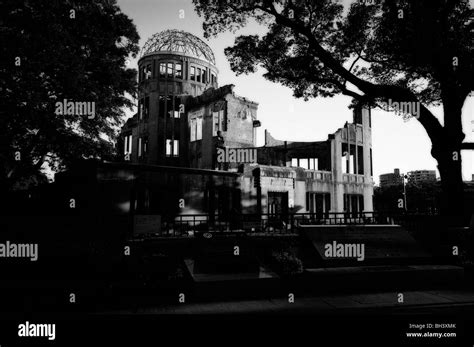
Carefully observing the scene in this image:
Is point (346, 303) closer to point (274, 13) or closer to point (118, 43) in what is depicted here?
point (274, 13)

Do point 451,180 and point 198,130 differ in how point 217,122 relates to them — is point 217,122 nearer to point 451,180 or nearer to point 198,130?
point 198,130

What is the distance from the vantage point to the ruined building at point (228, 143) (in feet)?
79.1

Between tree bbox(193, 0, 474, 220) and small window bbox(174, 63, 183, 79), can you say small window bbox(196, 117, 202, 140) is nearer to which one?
small window bbox(174, 63, 183, 79)

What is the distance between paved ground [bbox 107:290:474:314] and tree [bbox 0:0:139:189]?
44.3 ft

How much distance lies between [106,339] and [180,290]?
2.39 meters

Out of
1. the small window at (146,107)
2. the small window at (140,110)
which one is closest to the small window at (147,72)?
the small window at (146,107)

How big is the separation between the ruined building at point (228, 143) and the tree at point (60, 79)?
748 centimetres

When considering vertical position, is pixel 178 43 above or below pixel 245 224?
above

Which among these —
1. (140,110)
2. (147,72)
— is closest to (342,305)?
(140,110)

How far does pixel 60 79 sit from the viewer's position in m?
17.1

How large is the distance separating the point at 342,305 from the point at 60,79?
1748cm

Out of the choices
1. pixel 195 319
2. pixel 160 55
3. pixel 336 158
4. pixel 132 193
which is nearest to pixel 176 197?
pixel 132 193

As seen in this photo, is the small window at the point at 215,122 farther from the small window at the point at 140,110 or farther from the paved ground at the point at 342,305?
the paved ground at the point at 342,305

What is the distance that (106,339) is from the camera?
5.37 meters
